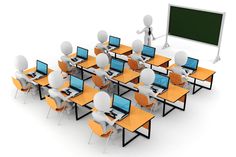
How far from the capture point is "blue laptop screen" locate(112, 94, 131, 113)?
7.58 m

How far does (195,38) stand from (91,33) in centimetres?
581

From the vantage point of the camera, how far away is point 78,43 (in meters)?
14.6

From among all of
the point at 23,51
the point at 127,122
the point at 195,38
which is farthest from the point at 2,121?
the point at 195,38

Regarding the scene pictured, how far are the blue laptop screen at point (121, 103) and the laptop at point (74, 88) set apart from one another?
4.22 feet

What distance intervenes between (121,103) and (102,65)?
2050mm

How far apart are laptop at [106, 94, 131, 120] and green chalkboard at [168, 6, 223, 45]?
606cm

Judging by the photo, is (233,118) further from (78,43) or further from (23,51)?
(23,51)

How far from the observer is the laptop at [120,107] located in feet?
24.8

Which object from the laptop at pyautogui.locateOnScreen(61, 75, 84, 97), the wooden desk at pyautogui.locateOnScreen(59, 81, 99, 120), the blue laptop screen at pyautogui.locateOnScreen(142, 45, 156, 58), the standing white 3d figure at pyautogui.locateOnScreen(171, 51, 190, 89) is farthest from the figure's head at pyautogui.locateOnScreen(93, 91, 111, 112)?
the blue laptop screen at pyautogui.locateOnScreen(142, 45, 156, 58)

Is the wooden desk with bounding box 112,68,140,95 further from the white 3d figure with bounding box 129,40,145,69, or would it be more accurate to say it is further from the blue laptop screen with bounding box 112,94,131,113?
the blue laptop screen with bounding box 112,94,131,113

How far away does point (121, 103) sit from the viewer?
7.70 metres

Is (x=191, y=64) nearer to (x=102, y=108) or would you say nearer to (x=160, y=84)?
(x=160, y=84)

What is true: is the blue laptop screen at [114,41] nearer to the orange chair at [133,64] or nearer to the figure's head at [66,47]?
the orange chair at [133,64]

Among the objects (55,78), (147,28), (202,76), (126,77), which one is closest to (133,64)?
(126,77)
